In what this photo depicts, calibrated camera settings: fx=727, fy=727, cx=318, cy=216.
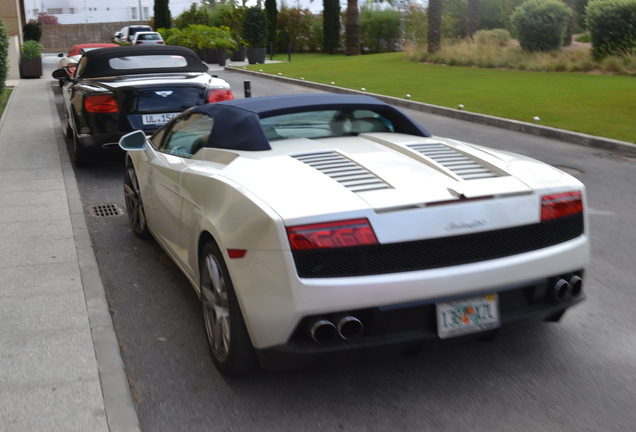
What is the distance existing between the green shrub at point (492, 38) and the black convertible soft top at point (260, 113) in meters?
24.5

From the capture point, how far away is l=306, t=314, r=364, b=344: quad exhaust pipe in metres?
3.11

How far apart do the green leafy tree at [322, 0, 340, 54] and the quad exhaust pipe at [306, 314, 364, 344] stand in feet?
134

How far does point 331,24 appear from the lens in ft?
141

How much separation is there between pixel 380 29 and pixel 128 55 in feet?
109

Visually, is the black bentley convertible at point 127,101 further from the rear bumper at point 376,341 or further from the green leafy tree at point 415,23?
the green leafy tree at point 415,23

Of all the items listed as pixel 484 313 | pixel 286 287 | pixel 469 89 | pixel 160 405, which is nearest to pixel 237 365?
pixel 160 405

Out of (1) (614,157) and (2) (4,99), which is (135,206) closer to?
(1) (614,157)

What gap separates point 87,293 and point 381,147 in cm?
224

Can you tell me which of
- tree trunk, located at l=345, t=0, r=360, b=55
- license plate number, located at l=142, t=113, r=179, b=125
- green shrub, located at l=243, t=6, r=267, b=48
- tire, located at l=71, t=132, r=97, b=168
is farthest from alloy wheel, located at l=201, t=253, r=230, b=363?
tree trunk, located at l=345, t=0, r=360, b=55

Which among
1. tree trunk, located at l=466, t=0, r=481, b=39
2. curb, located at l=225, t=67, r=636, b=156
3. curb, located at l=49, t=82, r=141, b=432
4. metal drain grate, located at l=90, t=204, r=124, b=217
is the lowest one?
metal drain grate, located at l=90, t=204, r=124, b=217

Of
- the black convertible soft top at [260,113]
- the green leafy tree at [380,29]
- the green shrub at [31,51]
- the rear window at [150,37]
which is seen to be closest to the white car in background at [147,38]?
the rear window at [150,37]

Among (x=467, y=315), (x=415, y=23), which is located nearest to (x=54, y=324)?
(x=467, y=315)

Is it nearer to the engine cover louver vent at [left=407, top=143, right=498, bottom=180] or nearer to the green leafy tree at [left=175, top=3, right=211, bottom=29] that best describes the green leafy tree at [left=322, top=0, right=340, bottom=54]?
the green leafy tree at [left=175, top=3, right=211, bottom=29]

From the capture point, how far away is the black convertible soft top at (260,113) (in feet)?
13.9
